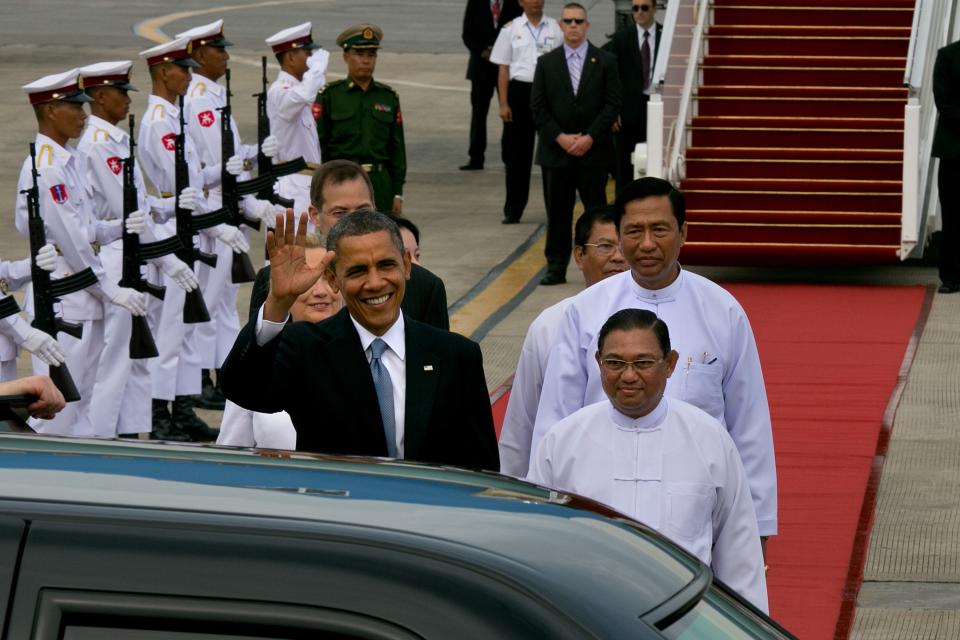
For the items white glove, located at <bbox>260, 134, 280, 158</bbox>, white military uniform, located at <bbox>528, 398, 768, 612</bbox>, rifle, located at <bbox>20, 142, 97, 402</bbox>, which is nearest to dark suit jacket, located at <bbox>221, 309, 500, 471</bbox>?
white military uniform, located at <bbox>528, 398, 768, 612</bbox>

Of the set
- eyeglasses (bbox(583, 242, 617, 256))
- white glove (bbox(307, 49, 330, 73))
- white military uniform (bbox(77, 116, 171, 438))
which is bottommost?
white military uniform (bbox(77, 116, 171, 438))

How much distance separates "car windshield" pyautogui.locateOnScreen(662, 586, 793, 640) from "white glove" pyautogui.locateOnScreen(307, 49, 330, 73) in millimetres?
9165

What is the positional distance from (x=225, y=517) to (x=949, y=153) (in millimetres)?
11487

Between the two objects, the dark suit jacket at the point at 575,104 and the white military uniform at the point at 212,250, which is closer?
the white military uniform at the point at 212,250

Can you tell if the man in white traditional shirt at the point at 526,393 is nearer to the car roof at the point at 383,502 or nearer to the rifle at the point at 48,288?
→ the car roof at the point at 383,502

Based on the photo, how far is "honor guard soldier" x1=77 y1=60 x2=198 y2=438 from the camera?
9.56 metres

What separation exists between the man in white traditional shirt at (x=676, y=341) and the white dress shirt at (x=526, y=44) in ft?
33.1

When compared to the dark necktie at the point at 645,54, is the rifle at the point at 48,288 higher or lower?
lower

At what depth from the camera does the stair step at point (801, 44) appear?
50.2 ft

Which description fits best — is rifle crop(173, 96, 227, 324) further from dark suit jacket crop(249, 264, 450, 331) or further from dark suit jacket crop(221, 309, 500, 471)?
dark suit jacket crop(221, 309, 500, 471)

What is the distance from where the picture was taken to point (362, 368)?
4.65 m

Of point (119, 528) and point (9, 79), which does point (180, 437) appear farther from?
point (9, 79)

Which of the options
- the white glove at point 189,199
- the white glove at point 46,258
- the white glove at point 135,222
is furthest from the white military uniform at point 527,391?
the white glove at point 189,199

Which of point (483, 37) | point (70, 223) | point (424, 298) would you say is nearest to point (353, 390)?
point (424, 298)
